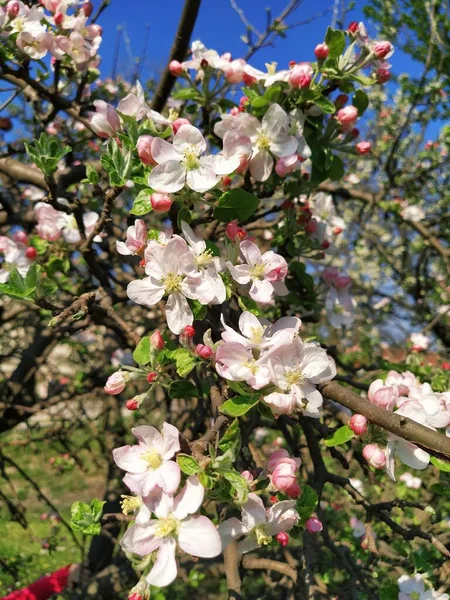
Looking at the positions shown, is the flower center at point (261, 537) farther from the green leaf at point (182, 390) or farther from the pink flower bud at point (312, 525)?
the green leaf at point (182, 390)

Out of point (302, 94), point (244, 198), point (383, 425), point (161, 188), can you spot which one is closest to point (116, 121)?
point (161, 188)

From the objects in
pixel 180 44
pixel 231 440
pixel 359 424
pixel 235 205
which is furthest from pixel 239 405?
pixel 180 44

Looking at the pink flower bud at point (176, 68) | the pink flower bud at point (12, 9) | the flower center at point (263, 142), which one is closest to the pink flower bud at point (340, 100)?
the flower center at point (263, 142)

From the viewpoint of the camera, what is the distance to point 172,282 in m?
1.19

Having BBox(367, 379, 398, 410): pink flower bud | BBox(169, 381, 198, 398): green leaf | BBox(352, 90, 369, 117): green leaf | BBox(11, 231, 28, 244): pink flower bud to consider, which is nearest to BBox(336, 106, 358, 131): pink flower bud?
BBox(352, 90, 369, 117): green leaf

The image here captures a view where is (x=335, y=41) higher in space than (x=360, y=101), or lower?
higher

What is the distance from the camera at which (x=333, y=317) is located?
1.95 m

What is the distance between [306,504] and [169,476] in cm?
42

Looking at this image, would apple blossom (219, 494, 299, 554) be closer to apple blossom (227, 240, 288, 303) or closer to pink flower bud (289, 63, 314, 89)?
apple blossom (227, 240, 288, 303)

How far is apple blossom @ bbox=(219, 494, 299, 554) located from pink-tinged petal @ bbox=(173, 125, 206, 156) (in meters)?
0.83

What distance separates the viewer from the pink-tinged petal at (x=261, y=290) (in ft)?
4.07

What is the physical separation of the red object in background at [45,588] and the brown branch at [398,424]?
8.06ft

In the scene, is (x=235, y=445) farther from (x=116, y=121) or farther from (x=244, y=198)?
(x=116, y=121)

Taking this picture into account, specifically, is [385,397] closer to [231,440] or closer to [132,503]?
[231,440]
